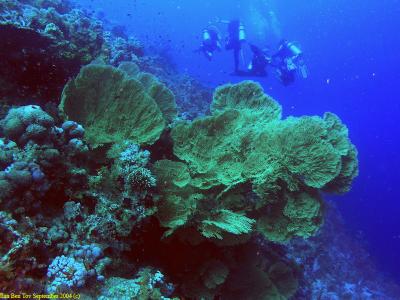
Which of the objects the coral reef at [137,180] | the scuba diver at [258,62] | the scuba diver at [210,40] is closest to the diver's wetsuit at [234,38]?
the scuba diver at [210,40]

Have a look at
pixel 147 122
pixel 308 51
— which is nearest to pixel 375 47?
pixel 308 51

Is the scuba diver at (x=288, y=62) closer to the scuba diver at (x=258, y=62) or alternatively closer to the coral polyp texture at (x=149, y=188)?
the scuba diver at (x=258, y=62)

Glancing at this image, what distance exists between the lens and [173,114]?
5.84 meters

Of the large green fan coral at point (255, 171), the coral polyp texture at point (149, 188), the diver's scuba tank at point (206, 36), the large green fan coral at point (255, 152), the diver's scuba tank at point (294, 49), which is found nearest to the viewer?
the coral polyp texture at point (149, 188)

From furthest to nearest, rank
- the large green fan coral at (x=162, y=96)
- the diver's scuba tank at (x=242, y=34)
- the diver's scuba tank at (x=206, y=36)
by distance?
the diver's scuba tank at (x=242, y=34) < the diver's scuba tank at (x=206, y=36) < the large green fan coral at (x=162, y=96)

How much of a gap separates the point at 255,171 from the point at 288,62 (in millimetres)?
10406

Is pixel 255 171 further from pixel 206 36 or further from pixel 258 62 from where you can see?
pixel 206 36

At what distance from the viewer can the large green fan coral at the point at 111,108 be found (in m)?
4.51

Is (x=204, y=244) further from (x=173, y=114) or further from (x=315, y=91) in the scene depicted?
(x=315, y=91)

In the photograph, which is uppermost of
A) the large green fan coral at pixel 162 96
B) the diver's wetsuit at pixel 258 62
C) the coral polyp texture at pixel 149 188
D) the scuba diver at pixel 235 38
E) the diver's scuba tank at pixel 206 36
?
the scuba diver at pixel 235 38

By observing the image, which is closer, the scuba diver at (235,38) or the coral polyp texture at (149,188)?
the coral polyp texture at (149,188)

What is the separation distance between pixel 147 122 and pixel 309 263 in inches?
376

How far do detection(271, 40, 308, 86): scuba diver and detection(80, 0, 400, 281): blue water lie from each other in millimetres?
7256

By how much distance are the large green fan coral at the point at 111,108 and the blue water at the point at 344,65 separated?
17.7 metres
